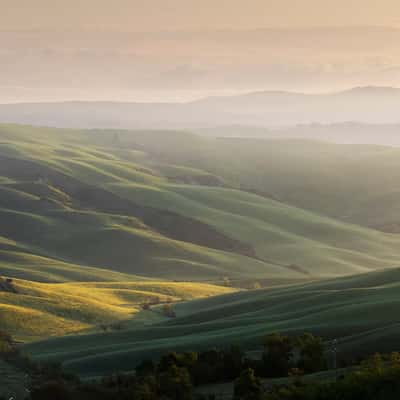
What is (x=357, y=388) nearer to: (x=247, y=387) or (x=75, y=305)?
(x=247, y=387)

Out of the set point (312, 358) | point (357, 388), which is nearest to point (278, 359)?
point (312, 358)

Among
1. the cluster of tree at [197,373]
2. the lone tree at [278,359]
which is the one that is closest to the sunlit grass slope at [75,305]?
the cluster of tree at [197,373]

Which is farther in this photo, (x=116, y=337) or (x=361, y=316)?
(x=116, y=337)

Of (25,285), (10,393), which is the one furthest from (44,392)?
(25,285)

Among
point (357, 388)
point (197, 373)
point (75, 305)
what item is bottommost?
point (197, 373)

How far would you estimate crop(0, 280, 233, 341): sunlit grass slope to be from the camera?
104312 mm

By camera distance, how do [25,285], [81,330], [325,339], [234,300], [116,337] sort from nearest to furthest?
[325,339]
[116,337]
[81,330]
[234,300]
[25,285]

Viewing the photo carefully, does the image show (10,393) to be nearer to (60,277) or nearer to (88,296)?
(88,296)

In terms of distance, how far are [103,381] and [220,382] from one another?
649cm

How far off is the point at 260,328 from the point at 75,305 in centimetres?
4329

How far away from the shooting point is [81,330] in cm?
10362

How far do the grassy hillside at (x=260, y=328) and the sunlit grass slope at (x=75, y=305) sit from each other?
12.9m

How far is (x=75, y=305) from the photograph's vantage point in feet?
386

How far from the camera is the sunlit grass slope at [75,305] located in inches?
4107
